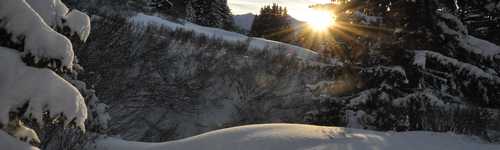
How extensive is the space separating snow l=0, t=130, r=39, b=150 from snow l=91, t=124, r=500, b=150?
291cm

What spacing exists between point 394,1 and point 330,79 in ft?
7.58

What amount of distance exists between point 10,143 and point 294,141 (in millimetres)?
3539

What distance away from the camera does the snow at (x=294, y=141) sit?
6.13m

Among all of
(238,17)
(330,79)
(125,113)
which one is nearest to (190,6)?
(125,113)

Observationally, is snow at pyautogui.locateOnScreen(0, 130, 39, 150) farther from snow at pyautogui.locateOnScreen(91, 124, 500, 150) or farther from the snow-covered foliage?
snow at pyautogui.locateOnScreen(91, 124, 500, 150)

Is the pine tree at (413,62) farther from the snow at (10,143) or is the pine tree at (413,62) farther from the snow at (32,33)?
the snow at (10,143)

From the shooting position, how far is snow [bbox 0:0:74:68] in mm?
3410

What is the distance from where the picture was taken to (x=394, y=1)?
421 inches

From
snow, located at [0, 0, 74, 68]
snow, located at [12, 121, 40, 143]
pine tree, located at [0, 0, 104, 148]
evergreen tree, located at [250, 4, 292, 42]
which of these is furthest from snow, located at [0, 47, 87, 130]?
evergreen tree, located at [250, 4, 292, 42]

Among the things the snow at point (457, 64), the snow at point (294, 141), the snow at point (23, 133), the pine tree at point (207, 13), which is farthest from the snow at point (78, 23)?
the pine tree at point (207, 13)

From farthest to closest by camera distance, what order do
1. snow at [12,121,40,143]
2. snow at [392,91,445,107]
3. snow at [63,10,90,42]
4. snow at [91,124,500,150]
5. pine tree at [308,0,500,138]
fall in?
snow at [392,91,445,107]
pine tree at [308,0,500,138]
snow at [91,124,500,150]
snow at [63,10,90,42]
snow at [12,121,40,143]

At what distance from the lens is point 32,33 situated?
11.3 feet

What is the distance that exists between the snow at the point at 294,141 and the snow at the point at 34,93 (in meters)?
2.85

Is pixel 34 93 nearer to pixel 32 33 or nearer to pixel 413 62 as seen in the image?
pixel 32 33
